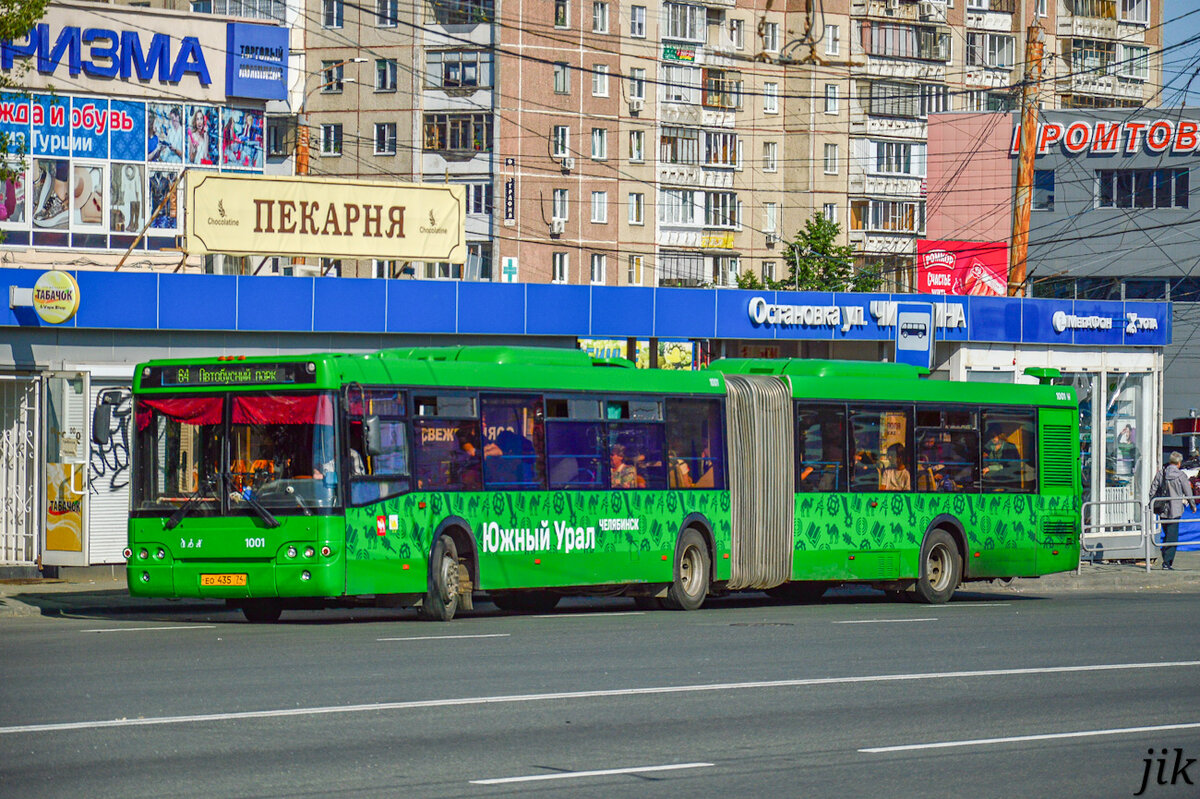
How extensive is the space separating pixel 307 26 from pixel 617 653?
7055 cm

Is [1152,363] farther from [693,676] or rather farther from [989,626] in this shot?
[693,676]

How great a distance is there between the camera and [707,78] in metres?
89.3

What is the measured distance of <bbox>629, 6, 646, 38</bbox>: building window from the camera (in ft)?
282

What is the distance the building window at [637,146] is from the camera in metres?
85.2

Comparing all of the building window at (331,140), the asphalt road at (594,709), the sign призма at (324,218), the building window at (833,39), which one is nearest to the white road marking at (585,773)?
the asphalt road at (594,709)

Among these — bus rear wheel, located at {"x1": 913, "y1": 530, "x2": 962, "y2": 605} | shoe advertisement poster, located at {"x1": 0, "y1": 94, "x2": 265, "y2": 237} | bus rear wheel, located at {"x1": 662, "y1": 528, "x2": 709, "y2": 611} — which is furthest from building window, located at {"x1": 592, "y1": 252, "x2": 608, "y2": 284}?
bus rear wheel, located at {"x1": 662, "y1": 528, "x2": 709, "y2": 611}

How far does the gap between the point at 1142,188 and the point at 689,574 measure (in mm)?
53537

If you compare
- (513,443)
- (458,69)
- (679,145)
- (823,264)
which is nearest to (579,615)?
(513,443)

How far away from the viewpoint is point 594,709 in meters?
11.6

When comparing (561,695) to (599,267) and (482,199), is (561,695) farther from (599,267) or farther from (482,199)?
(599,267)

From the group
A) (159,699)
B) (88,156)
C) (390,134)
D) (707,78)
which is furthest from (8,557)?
(707,78)

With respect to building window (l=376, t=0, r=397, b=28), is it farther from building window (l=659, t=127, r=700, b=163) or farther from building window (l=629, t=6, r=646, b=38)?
building window (l=659, t=127, r=700, b=163)

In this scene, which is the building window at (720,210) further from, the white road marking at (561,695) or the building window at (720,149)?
the white road marking at (561,695)

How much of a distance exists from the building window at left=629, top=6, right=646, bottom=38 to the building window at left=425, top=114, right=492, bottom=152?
36.1ft
